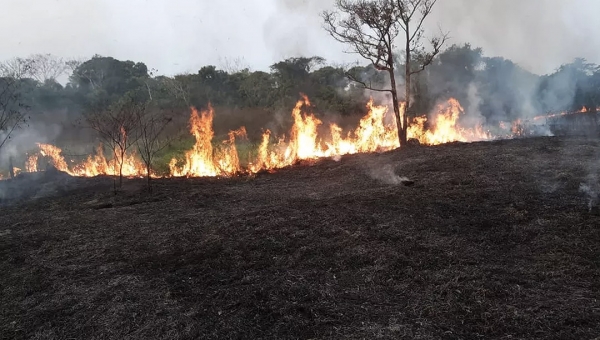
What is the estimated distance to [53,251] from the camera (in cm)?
671

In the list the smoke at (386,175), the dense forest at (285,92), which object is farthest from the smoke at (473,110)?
the smoke at (386,175)

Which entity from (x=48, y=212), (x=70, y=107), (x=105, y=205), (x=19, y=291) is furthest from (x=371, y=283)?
(x=70, y=107)

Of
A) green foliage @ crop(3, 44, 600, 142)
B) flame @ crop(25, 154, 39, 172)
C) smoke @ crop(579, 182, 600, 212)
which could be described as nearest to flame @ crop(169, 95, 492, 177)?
green foliage @ crop(3, 44, 600, 142)

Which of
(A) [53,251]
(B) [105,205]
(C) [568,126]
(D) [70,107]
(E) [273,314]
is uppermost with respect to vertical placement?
(D) [70,107]

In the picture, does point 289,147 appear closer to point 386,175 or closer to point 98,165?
point 386,175

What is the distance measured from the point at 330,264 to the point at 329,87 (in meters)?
24.2

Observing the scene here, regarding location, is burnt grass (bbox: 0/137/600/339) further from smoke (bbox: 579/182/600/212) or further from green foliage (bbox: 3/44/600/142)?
green foliage (bbox: 3/44/600/142)

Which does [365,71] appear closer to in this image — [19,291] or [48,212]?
[48,212]

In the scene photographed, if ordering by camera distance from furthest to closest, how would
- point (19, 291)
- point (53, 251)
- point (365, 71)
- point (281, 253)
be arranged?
1. point (365, 71)
2. point (53, 251)
3. point (281, 253)
4. point (19, 291)

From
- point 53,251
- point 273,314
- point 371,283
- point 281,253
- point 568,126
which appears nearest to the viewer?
point 273,314

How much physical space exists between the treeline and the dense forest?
7 centimetres

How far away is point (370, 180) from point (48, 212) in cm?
894

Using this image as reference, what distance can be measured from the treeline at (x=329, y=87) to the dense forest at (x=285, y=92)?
0.07 meters

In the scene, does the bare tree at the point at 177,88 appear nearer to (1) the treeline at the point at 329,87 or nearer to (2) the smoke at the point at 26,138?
(1) the treeline at the point at 329,87
